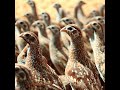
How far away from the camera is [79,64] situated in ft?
10.00

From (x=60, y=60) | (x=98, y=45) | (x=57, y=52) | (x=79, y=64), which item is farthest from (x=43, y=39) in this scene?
(x=79, y=64)

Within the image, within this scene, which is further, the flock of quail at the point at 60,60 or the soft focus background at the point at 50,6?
the soft focus background at the point at 50,6

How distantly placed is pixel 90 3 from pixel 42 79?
15.5ft

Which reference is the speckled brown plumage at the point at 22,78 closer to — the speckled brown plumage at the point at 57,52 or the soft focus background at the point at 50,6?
the speckled brown plumage at the point at 57,52

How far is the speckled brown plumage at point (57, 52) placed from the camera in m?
3.78

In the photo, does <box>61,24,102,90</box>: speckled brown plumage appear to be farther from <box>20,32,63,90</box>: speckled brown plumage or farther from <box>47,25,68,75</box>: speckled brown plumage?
<box>47,25,68,75</box>: speckled brown plumage

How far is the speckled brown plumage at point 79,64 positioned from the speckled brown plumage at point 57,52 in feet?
1.69

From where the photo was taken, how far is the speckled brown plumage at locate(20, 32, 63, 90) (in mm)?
2506

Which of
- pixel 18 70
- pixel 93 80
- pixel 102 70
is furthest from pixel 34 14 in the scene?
pixel 18 70

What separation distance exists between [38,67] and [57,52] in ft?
4.37

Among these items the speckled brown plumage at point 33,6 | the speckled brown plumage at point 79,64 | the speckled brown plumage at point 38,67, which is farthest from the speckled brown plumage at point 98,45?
the speckled brown plumage at point 33,6

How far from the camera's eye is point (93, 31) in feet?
13.2
